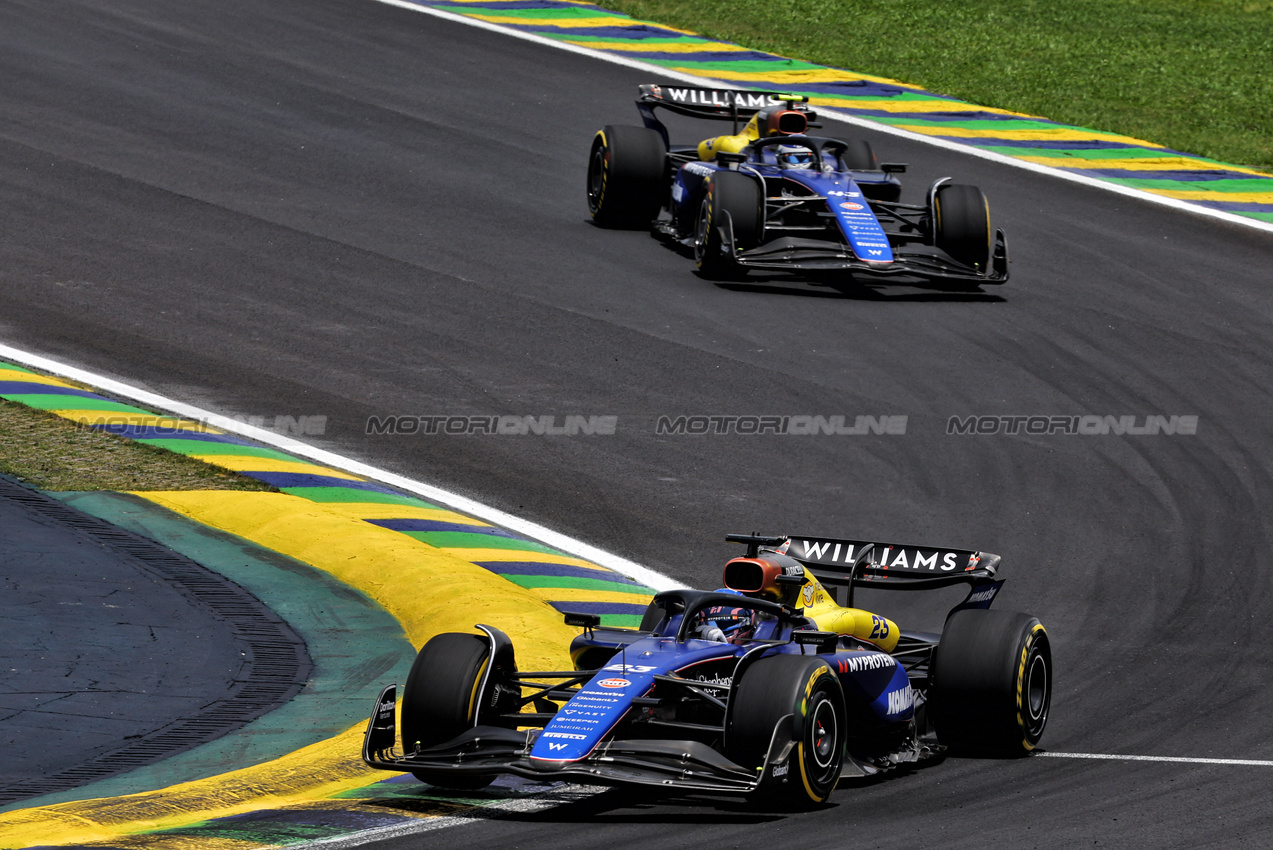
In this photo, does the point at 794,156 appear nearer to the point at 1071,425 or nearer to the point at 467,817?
the point at 1071,425

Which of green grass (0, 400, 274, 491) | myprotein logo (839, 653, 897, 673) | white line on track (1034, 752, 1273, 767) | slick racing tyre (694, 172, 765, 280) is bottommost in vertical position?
white line on track (1034, 752, 1273, 767)

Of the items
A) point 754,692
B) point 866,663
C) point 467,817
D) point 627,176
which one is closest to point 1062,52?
point 627,176

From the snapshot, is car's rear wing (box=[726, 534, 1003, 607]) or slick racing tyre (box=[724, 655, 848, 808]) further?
car's rear wing (box=[726, 534, 1003, 607])

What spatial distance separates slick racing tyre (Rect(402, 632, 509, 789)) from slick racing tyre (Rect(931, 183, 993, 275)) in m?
9.90

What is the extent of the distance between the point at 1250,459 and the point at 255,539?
7.20 metres

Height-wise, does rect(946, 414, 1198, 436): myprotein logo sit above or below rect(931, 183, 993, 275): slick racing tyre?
below

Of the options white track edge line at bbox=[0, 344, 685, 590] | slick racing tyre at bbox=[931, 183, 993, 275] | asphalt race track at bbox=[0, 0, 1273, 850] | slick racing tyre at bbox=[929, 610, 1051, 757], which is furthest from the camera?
slick racing tyre at bbox=[931, 183, 993, 275]

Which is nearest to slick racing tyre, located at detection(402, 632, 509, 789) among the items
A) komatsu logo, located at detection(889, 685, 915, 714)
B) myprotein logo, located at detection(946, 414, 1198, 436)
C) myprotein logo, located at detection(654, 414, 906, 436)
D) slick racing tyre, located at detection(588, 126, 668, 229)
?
komatsu logo, located at detection(889, 685, 915, 714)

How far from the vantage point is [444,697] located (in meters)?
7.60

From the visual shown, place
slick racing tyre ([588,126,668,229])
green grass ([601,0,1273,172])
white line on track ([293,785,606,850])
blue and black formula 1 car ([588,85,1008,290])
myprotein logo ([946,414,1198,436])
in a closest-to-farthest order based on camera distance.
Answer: white line on track ([293,785,606,850]) < myprotein logo ([946,414,1198,436]) < blue and black formula 1 car ([588,85,1008,290]) < slick racing tyre ([588,126,668,229]) < green grass ([601,0,1273,172])

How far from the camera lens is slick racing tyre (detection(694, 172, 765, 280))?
16.3 meters

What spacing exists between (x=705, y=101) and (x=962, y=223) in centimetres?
324

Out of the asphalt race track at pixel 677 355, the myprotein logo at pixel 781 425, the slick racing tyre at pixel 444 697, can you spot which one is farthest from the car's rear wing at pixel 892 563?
the myprotein logo at pixel 781 425

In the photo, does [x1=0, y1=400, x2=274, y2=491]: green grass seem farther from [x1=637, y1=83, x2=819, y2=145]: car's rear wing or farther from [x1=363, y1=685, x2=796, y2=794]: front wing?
[x1=637, y1=83, x2=819, y2=145]: car's rear wing
